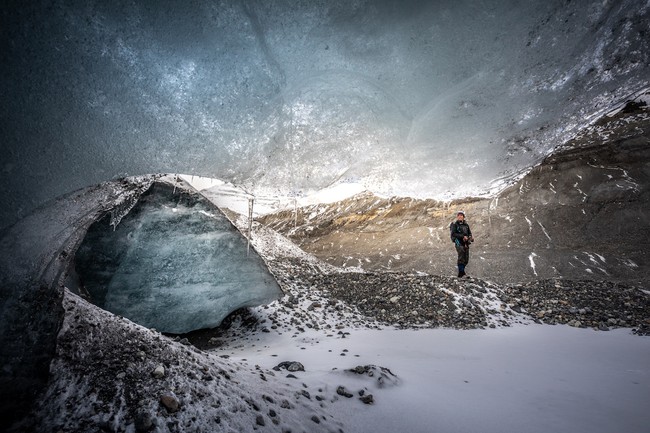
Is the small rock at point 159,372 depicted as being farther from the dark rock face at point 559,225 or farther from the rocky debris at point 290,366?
the dark rock face at point 559,225

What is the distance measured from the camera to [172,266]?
543cm

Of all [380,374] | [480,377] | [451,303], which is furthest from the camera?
[451,303]

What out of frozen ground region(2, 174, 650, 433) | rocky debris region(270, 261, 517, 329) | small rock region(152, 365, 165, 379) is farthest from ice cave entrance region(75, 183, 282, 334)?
small rock region(152, 365, 165, 379)

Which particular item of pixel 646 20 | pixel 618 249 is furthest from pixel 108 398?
pixel 618 249

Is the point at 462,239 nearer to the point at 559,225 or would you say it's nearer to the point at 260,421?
the point at 260,421

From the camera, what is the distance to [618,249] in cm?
1422

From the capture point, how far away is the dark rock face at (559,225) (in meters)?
13.8

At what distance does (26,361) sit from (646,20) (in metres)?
5.55

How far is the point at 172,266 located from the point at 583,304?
10.4m

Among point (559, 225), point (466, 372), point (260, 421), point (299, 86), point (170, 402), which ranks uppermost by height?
point (559, 225)

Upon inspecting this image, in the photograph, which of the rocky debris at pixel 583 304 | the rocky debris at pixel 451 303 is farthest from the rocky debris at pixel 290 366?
the rocky debris at pixel 583 304

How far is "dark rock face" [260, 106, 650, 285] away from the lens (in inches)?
543

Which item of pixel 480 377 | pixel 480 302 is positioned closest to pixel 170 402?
pixel 480 377

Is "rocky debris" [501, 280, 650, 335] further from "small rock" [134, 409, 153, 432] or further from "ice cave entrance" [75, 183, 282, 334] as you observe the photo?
"small rock" [134, 409, 153, 432]
